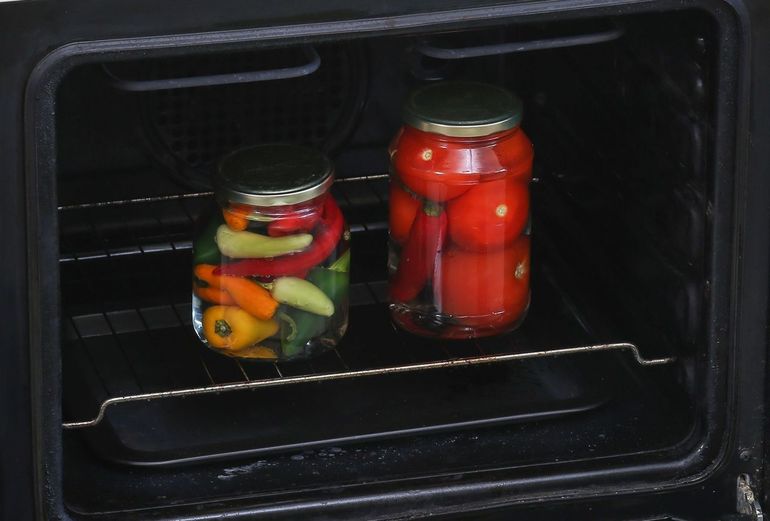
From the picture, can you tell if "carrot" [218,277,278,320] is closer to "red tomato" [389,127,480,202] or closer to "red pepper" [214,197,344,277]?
"red pepper" [214,197,344,277]

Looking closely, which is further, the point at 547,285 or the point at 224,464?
the point at 547,285

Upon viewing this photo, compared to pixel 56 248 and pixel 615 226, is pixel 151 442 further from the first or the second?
pixel 615 226

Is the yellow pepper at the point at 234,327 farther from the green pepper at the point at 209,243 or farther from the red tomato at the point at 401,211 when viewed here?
the red tomato at the point at 401,211

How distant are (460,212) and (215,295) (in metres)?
0.26

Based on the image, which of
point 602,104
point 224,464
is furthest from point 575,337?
point 224,464

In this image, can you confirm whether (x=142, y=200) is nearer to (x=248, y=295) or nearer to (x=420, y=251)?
(x=248, y=295)

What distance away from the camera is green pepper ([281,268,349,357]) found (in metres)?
1.44

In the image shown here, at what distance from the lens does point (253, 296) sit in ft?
4.65

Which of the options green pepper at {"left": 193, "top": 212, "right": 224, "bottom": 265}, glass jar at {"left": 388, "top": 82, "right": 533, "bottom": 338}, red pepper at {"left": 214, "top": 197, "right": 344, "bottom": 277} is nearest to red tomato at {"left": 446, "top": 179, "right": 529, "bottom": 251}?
glass jar at {"left": 388, "top": 82, "right": 533, "bottom": 338}

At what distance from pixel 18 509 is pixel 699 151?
2.32 ft

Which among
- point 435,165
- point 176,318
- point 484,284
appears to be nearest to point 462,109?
point 435,165

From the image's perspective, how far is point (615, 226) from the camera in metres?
1.56

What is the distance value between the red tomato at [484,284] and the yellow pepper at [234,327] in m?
0.19

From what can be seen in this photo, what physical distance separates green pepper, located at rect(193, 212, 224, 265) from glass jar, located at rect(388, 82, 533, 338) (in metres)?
0.19
